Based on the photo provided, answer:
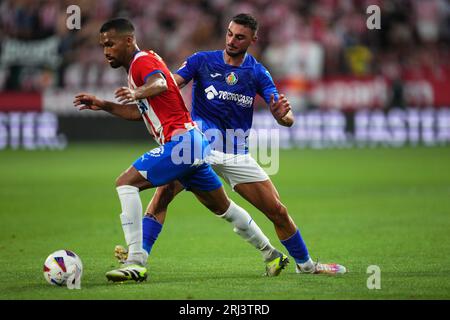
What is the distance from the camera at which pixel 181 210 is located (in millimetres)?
14031

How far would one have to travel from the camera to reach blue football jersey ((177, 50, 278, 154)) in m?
8.61

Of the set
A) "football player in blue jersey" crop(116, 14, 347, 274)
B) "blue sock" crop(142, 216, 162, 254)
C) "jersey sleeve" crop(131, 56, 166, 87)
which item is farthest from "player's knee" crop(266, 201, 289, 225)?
"jersey sleeve" crop(131, 56, 166, 87)

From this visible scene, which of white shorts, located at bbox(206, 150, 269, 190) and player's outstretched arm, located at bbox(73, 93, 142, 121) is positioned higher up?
player's outstretched arm, located at bbox(73, 93, 142, 121)

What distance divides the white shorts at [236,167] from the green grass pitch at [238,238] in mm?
875

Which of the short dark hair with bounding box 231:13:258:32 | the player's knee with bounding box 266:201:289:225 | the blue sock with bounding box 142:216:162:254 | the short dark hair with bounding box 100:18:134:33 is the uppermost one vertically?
the short dark hair with bounding box 231:13:258:32

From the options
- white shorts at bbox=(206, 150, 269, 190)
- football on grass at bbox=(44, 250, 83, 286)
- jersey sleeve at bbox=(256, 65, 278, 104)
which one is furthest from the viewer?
jersey sleeve at bbox=(256, 65, 278, 104)

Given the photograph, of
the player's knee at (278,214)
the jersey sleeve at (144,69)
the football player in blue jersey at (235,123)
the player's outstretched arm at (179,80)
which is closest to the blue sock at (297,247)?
the football player in blue jersey at (235,123)

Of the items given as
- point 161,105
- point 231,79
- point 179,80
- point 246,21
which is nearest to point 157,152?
point 161,105

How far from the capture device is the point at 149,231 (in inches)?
328

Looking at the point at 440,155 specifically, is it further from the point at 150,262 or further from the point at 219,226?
the point at 150,262

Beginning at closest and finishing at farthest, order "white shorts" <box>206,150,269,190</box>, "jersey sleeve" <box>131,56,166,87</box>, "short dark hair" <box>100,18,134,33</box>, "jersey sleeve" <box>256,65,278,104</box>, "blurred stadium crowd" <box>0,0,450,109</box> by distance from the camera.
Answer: "jersey sleeve" <box>131,56,166,87</box>
"short dark hair" <box>100,18,134,33</box>
"white shorts" <box>206,150,269,190</box>
"jersey sleeve" <box>256,65,278,104</box>
"blurred stadium crowd" <box>0,0,450,109</box>

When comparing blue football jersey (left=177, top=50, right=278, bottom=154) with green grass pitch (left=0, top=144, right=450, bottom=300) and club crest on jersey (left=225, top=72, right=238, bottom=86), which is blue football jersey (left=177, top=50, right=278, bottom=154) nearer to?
club crest on jersey (left=225, top=72, right=238, bottom=86)

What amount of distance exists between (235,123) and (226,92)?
305mm

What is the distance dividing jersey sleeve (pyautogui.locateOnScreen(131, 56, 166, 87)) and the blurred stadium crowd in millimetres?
17274
